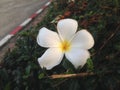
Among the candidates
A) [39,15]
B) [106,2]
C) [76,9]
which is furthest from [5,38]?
[106,2]

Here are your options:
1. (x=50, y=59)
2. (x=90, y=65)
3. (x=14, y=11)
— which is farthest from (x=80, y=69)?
(x=14, y=11)

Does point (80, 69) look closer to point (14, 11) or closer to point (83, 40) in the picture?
point (83, 40)

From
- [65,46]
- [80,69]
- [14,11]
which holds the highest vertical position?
[65,46]

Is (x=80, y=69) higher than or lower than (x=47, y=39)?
lower

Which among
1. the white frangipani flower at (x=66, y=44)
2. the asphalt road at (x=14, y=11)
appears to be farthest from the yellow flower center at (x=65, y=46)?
the asphalt road at (x=14, y=11)

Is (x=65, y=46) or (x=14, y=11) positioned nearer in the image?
(x=65, y=46)

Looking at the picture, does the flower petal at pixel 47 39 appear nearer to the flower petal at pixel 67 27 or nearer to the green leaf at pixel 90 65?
the flower petal at pixel 67 27

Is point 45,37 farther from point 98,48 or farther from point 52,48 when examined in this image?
point 98,48
